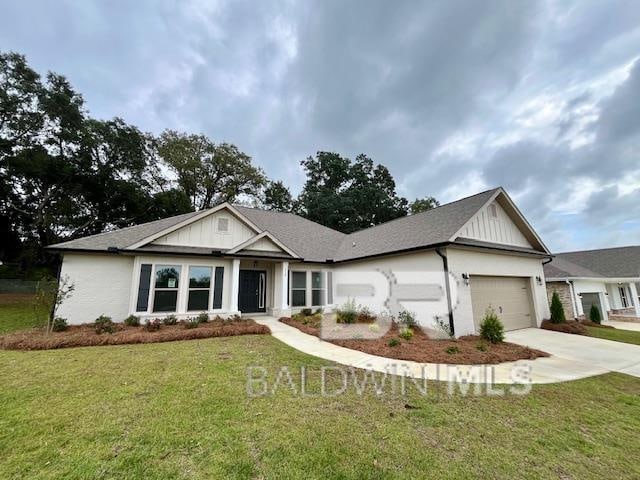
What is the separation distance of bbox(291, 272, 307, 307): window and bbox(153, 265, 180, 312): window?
5.72m

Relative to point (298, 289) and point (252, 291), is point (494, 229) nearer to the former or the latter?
point (298, 289)

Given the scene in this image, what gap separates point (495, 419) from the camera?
3996 millimetres

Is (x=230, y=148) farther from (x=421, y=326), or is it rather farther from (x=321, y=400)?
(x=321, y=400)

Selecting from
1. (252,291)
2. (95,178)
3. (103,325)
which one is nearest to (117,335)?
(103,325)

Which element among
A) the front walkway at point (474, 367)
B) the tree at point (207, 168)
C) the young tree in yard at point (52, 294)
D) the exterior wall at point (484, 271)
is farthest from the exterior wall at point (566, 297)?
the tree at point (207, 168)

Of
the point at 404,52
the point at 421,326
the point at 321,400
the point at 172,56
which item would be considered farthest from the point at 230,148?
the point at 321,400

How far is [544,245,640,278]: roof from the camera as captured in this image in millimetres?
17875

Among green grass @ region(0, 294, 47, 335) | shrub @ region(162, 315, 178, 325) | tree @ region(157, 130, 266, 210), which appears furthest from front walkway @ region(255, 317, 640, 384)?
tree @ region(157, 130, 266, 210)

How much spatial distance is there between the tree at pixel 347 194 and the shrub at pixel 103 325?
2475 cm

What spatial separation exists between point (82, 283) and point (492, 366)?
1426cm

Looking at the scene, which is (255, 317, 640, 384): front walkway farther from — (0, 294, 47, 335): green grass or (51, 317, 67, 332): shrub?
(0, 294, 47, 335): green grass

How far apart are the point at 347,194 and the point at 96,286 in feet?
91.9

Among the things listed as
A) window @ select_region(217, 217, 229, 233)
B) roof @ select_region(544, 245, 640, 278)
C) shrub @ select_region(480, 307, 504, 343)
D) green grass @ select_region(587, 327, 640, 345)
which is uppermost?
window @ select_region(217, 217, 229, 233)

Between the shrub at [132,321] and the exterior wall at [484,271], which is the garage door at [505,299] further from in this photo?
the shrub at [132,321]
